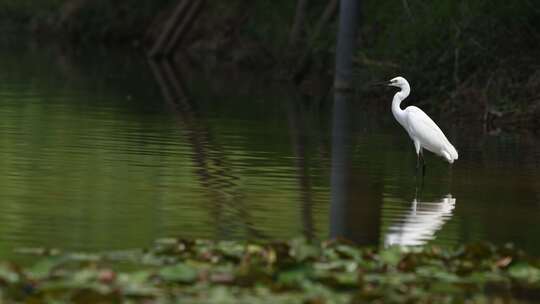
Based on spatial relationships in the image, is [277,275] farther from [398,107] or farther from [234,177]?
[398,107]

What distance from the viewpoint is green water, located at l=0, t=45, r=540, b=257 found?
489 inches

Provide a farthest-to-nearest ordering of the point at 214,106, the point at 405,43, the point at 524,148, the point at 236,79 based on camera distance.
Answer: the point at 236,79 < the point at 405,43 < the point at 214,106 < the point at 524,148


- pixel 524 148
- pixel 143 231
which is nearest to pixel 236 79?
pixel 524 148

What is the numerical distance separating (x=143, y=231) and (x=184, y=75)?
27875 mm

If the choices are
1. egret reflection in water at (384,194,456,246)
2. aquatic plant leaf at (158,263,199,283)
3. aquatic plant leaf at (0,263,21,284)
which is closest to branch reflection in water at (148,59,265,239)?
egret reflection in water at (384,194,456,246)

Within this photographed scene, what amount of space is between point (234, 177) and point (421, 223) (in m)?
3.38

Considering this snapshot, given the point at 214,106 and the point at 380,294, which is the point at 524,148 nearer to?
the point at 214,106

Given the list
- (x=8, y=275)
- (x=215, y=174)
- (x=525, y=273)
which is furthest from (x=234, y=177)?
(x=8, y=275)

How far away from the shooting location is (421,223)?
13.3 m

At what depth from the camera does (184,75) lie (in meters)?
39.6

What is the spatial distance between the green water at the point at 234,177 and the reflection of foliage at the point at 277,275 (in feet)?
3.40

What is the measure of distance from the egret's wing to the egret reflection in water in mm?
1945

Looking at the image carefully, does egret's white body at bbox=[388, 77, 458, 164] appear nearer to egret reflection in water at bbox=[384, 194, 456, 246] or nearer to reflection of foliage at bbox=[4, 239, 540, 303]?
egret reflection in water at bbox=[384, 194, 456, 246]

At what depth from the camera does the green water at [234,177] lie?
1242 cm
